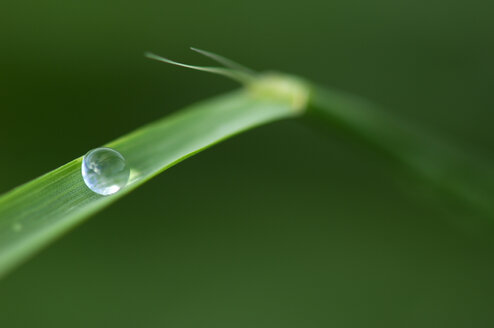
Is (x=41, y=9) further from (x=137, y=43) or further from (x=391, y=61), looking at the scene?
(x=391, y=61)

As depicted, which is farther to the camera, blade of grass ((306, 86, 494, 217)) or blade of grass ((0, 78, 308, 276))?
blade of grass ((306, 86, 494, 217))

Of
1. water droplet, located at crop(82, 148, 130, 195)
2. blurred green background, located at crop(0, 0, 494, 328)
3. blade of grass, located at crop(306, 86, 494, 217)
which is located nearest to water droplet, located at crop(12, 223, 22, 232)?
water droplet, located at crop(82, 148, 130, 195)

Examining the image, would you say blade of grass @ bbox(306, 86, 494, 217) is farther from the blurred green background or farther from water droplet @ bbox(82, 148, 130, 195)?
the blurred green background

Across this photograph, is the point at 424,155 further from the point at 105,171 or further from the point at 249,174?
the point at 249,174

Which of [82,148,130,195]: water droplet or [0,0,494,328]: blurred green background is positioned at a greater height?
[0,0,494,328]: blurred green background

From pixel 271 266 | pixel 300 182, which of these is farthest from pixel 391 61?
pixel 271 266

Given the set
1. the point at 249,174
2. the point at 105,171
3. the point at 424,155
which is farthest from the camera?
the point at 249,174

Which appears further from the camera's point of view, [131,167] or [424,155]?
[424,155]

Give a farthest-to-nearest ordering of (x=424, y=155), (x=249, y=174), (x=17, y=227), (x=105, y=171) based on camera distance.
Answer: (x=249, y=174), (x=424, y=155), (x=105, y=171), (x=17, y=227)

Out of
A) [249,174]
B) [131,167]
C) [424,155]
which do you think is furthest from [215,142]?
[249,174]
